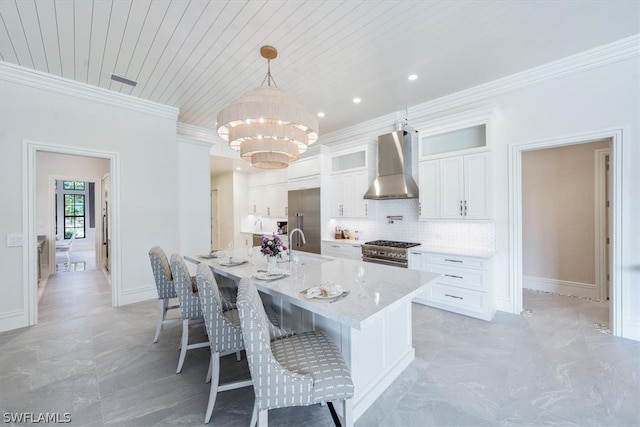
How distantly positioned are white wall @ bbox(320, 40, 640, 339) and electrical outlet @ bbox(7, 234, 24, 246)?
605 centimetres

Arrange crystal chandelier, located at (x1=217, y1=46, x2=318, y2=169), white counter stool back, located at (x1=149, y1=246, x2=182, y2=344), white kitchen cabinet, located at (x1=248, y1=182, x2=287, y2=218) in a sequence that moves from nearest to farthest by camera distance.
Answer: crystal chandelier, located at (x1=217, y1=46, x2=318, y2=169), white counter stool back, located at (x1=149, y1=246, x2=182, y2=344), white kitchen cabinet, located at (x1=248, y1=182, x2=287, y2=218)

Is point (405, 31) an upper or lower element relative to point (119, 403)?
upper

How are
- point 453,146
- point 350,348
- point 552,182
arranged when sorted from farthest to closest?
point 552,182 < point 453,146 < point 350,348

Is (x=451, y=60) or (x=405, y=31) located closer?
(x=405, y=31)

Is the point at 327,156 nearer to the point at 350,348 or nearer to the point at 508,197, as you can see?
the point at 508,197

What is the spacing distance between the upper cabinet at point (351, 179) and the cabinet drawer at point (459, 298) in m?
1.74

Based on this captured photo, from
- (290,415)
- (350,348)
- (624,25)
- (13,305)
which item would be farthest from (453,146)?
(13,305)

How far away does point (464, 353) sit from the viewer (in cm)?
256

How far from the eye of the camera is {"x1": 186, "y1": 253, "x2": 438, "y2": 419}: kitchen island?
1521 millimetres

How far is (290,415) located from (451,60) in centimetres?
383

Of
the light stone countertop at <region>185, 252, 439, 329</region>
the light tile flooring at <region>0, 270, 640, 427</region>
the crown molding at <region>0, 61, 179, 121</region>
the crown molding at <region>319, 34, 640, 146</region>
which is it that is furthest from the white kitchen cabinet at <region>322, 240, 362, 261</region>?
the crown molding at <region>0, 61, 179, 121</region>

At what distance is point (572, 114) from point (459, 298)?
261cm

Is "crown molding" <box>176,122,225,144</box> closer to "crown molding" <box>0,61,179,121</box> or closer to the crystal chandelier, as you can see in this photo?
"crown molding" <box>0,61,179,121</box>

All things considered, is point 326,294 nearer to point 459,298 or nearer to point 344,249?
point 459,298
